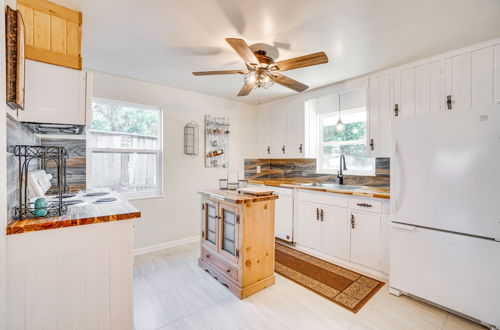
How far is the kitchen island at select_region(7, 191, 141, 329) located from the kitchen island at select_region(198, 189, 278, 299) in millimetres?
931

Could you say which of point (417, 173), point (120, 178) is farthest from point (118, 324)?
point (417, 173)

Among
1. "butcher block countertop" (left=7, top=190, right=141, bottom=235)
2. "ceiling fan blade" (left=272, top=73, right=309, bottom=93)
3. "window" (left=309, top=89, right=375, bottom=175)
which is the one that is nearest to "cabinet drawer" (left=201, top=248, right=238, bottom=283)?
"butcher block countertop" (left=7, top=190, right=141, bottom=235)

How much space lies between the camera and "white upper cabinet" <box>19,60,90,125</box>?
1.44m

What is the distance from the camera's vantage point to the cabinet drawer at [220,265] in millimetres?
2216

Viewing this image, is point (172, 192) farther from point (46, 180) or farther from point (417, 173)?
point (417, 173)

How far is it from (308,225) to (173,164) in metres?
2.16

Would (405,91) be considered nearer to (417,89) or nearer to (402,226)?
(417,89)

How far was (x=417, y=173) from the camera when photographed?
1999mm

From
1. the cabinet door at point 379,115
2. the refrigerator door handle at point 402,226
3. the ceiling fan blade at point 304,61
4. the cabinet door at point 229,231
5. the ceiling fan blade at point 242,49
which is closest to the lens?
the ceiling fan blade at point 242,49

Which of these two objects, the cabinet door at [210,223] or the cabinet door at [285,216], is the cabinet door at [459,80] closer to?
the cabinet door at [285,216]

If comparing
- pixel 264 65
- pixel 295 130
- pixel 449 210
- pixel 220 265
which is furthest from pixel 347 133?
pixel 220 265

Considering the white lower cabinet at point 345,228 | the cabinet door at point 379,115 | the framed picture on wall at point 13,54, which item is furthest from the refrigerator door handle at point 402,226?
the framed picture on wall at point 13,54

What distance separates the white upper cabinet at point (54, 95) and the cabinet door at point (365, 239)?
Answer: 279 cm

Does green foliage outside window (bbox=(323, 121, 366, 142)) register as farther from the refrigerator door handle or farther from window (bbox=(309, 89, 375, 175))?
the refrigerator door handle
